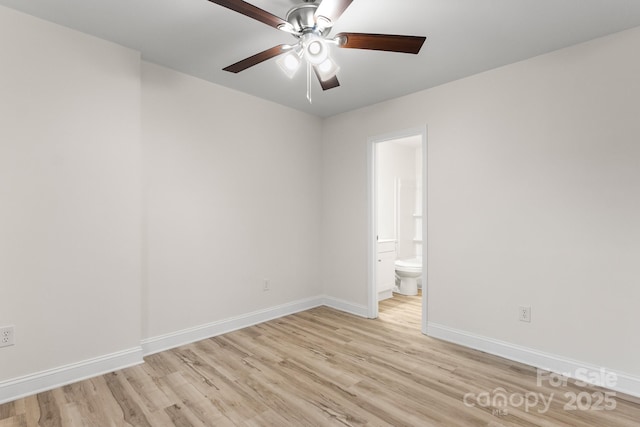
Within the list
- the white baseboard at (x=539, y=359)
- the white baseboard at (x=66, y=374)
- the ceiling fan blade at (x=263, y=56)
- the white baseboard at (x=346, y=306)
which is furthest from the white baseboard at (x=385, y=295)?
the ceiling fan blade at (x=263, y=56)

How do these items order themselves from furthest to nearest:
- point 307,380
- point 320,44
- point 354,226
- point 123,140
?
point 354,226
point 123,140
point 307,380
point 320,44

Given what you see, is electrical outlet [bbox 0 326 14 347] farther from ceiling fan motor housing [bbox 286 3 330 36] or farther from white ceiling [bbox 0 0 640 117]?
ceiling fan motor housing [bbox 286 3 330 36]

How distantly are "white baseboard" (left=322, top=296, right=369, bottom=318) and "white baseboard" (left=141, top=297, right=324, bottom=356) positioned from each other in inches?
7.2

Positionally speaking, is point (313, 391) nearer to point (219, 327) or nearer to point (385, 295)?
point (219, 327)

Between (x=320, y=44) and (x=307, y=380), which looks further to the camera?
(x=307, y=380)

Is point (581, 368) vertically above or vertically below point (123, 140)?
below

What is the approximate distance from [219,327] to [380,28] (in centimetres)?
298

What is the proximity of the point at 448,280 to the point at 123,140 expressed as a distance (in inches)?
122

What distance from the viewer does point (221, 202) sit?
329 centimetres

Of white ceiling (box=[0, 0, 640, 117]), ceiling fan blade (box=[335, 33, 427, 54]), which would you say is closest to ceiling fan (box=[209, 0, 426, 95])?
ceiling fan blade (box=[335, 33, 427, 54])

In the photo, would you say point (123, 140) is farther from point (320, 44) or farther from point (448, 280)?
point (448, 280)

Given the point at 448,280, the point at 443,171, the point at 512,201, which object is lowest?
the point at 448,280

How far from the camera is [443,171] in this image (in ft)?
10.4

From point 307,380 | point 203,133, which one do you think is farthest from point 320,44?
point 307,380
